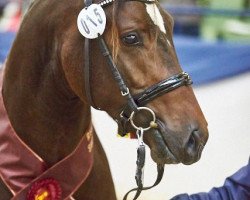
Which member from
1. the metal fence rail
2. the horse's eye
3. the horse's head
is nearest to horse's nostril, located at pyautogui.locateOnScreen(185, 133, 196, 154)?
the horse's head

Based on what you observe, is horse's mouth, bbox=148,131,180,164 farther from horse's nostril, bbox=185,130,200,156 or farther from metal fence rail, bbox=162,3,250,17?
metal fence rail, bbox=162,3,250,17

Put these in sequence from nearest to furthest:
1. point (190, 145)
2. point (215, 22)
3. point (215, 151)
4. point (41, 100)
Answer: point (190, 145), point (41, 100), point (215, 151), point (215, 22)

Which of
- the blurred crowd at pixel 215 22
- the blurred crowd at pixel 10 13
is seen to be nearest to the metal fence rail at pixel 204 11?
the blurred crowd at pixel 215 22

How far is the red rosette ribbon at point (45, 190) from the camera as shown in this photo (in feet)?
4.79

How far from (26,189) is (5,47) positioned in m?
2.05

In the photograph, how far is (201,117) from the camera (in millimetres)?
1220

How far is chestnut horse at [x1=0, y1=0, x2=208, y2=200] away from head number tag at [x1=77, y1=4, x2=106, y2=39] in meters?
0.02

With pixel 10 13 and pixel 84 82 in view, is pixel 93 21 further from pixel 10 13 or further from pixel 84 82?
pixel 10 13

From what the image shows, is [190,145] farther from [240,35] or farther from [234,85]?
[240,35]

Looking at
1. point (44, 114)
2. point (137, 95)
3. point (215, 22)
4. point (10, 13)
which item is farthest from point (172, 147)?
point (10, 13)

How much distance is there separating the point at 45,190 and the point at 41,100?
0.75 feet

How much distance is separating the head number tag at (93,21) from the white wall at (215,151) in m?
1.19

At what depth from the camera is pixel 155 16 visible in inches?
49.6

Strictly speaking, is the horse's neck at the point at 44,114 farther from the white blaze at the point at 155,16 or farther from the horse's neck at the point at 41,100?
the white blaze at the point at 155,16
